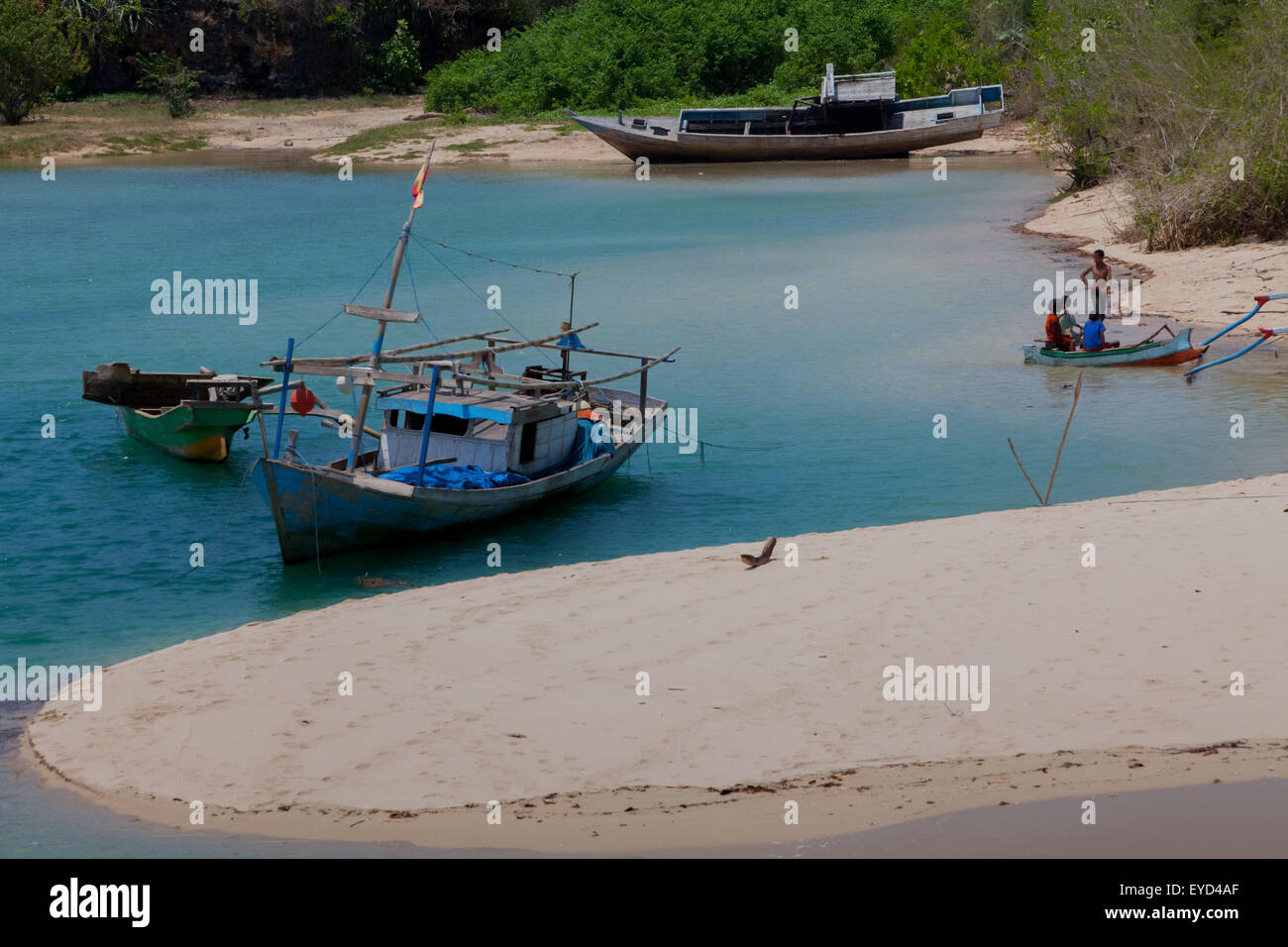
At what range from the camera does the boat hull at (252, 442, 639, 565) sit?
15789 mm

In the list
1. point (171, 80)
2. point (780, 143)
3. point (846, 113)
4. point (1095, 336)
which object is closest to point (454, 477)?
point (1095, 336)

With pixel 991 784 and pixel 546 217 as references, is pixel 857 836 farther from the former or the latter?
pixel 546 217

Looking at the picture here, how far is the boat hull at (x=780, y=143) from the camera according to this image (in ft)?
190

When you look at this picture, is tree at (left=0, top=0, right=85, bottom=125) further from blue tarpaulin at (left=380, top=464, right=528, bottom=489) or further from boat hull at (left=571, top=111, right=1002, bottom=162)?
blue tarpaulin at (left=380, top=464, right=528, bottom=489)

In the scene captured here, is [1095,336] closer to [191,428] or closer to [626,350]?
[626,350]

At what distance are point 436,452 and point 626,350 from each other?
8988 mm

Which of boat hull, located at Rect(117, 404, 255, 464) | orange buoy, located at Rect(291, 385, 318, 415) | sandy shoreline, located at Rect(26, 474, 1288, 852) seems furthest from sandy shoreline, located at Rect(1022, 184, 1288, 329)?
boat hull, located at Rect(117, 404, 255, 464)

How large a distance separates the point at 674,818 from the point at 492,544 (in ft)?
27.9

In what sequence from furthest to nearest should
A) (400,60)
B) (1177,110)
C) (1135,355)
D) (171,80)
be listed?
1. (400,60)
2. (171,80)
3. (1177,110)
4. (1135,355)

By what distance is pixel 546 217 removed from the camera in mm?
44750

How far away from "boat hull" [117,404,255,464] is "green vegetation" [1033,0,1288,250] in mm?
21880

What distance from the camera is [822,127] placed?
200ft

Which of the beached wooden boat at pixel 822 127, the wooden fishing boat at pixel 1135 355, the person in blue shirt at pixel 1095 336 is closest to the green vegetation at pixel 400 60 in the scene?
the beached wooden boat at pixel 822 127

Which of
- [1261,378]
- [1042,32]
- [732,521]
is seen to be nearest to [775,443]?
[732,521]
